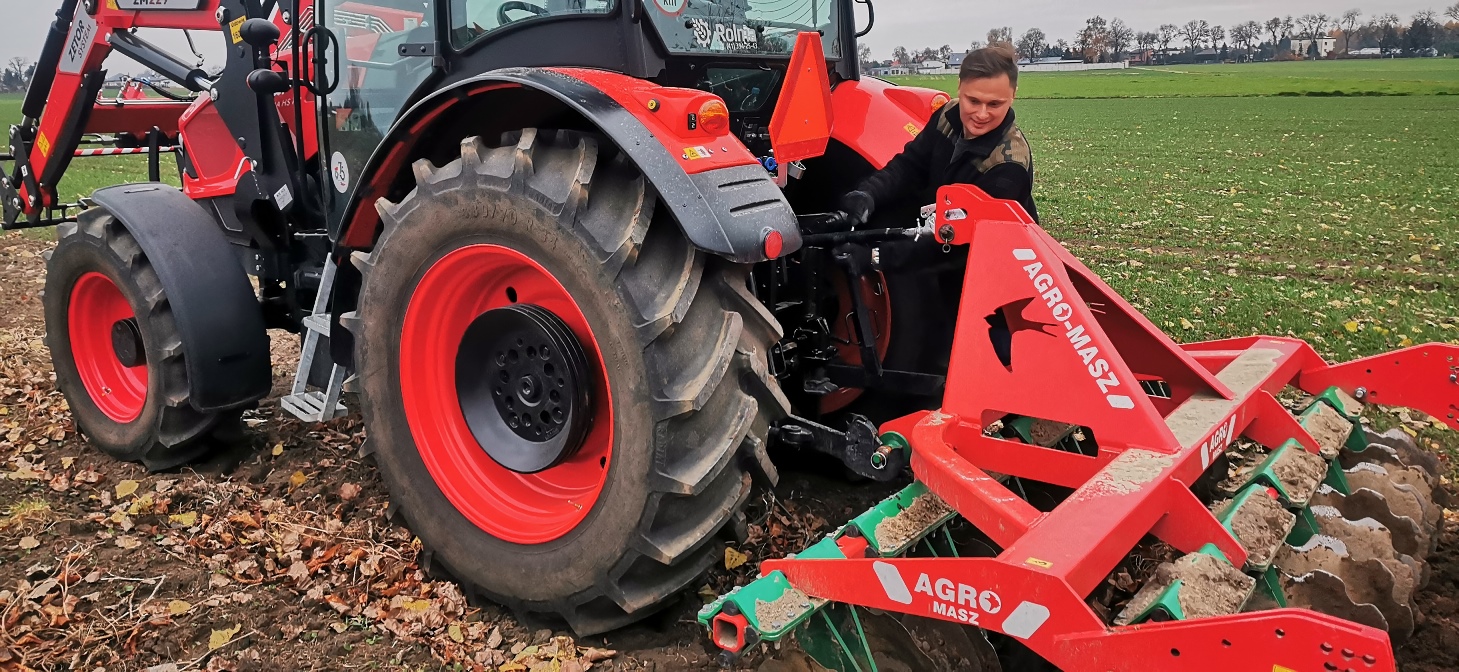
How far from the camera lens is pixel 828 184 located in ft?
12.5

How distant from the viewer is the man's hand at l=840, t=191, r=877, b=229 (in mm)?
3273

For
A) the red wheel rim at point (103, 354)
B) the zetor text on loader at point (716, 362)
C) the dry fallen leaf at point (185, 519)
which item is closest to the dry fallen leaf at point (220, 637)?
the zetor text on loader at point (716, 362)

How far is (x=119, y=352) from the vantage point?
4.05 meters

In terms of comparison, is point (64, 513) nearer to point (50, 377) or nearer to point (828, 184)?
point (50, 377)

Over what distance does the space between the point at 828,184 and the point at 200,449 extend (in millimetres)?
2833

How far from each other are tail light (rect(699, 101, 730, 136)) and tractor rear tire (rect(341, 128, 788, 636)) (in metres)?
0.23

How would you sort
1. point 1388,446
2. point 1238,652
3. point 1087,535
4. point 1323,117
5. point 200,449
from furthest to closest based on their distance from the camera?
point 1323,117, point 200,449, point 1388,446, point 1087,535, point 1238,652

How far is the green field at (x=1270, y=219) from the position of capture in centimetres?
672

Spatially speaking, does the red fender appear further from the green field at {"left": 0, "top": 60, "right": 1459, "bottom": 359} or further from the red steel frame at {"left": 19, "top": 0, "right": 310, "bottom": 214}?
the green field at {"left": 0, "top": 60, "right": 1459, "bottom": 359}

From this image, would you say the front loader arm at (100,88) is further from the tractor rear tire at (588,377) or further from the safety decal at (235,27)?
the tractor rear tire at (588,377)

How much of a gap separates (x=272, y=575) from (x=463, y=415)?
0.92m

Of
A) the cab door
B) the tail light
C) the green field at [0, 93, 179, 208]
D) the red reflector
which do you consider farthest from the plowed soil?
the green field at [0, 93, 179, 208]

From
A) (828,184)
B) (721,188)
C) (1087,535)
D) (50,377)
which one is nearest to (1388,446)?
(1087,535)

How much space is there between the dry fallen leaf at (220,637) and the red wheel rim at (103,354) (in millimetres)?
1854
